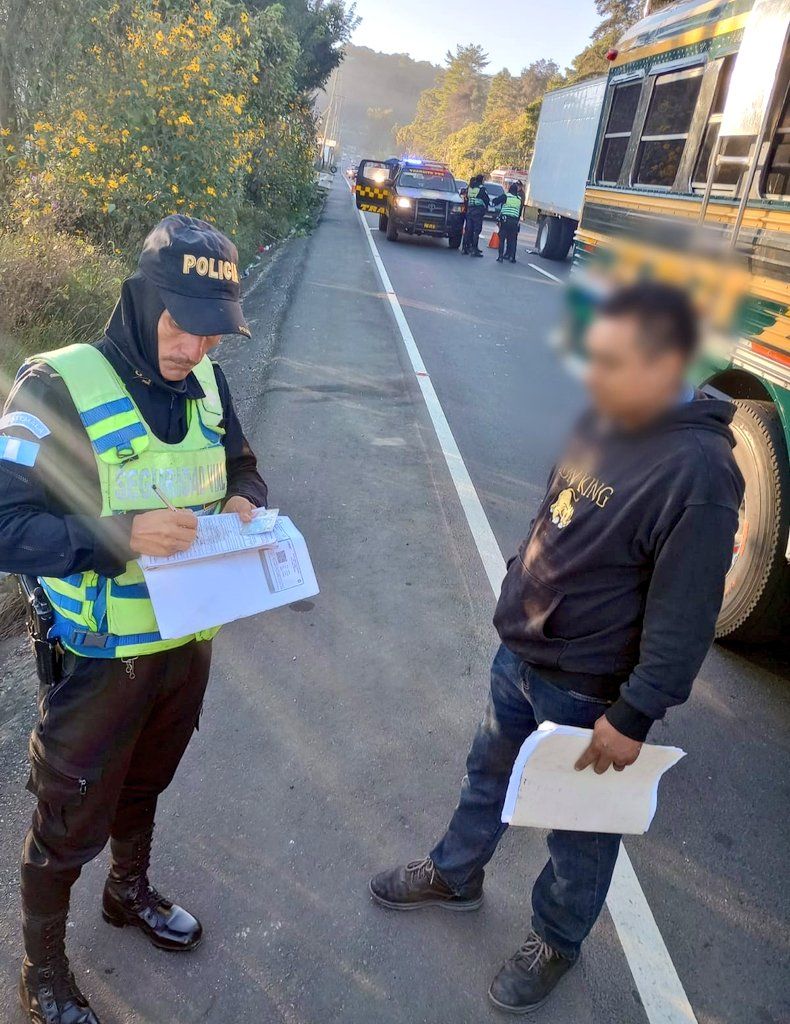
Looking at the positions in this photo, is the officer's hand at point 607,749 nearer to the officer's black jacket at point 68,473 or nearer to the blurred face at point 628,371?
the blurred face at point 628,371

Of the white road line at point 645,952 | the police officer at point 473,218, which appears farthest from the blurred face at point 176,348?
the police officer at point 473,218

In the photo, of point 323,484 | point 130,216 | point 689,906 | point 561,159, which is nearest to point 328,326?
point 130,216

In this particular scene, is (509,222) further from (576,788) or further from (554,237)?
(576,788)

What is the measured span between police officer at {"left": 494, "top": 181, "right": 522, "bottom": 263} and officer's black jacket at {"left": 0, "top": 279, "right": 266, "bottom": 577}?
→ 16.2 m

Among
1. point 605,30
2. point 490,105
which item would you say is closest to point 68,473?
point 605,30

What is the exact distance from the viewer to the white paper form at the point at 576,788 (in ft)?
5.96

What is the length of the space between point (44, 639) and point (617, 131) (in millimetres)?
6107

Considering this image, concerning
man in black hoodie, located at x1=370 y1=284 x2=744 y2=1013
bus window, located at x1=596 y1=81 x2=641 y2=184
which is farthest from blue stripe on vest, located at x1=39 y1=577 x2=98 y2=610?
bus window, located at x1=596 y1=81 x2=641 y2=184

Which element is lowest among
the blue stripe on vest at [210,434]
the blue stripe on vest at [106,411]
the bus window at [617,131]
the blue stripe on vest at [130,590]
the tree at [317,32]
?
the blue stripe on vest at [130,590]

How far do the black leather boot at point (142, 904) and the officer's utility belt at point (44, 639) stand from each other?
65cm

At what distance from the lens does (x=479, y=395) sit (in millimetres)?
7617

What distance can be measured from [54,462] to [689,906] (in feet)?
7.77

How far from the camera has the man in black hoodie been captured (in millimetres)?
1418

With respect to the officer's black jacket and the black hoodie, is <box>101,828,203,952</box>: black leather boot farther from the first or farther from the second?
the black hoodie
